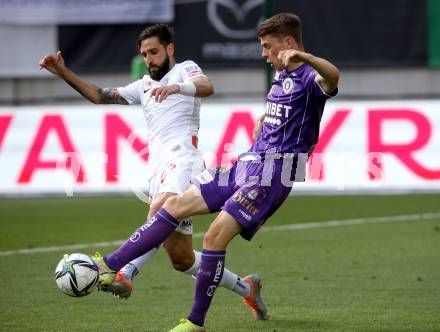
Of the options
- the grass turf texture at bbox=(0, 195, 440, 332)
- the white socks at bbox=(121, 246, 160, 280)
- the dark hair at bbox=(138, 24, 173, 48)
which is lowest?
the grass turf texture at bbox=(0, 195, 440, 332)

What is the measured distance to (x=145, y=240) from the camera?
7.59 metres

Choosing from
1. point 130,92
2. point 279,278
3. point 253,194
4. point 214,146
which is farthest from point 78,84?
point 214,146

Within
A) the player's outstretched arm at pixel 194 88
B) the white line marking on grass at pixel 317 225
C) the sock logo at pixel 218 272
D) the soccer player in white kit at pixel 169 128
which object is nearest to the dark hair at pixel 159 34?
the soccer player in white kit at pixel 169 128

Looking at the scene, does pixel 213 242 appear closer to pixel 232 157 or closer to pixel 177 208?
pixel 177 208

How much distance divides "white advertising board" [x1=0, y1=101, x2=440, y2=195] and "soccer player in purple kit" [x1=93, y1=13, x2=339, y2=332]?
9.27 metres

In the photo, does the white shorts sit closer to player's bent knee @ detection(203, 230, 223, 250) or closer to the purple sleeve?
player's bent knee @ detection(203, 230, 223, 250)

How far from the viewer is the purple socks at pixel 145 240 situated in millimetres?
7504

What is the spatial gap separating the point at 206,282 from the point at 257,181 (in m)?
0.74

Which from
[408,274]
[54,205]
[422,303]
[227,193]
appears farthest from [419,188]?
[227,193]

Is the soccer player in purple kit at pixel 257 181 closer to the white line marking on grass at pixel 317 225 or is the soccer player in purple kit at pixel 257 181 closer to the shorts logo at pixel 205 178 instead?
the shorts logo at pixel 205 178

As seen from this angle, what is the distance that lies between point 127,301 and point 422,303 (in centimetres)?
231

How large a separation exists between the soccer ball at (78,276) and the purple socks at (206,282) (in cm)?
68

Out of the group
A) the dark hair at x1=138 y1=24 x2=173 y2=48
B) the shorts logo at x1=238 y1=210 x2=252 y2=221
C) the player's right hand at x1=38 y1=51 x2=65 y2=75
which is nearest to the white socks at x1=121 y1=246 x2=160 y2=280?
the shorts logo at x1=238 y1=210 x2=252 y2=221

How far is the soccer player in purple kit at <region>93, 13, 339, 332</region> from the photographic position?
7348mm
